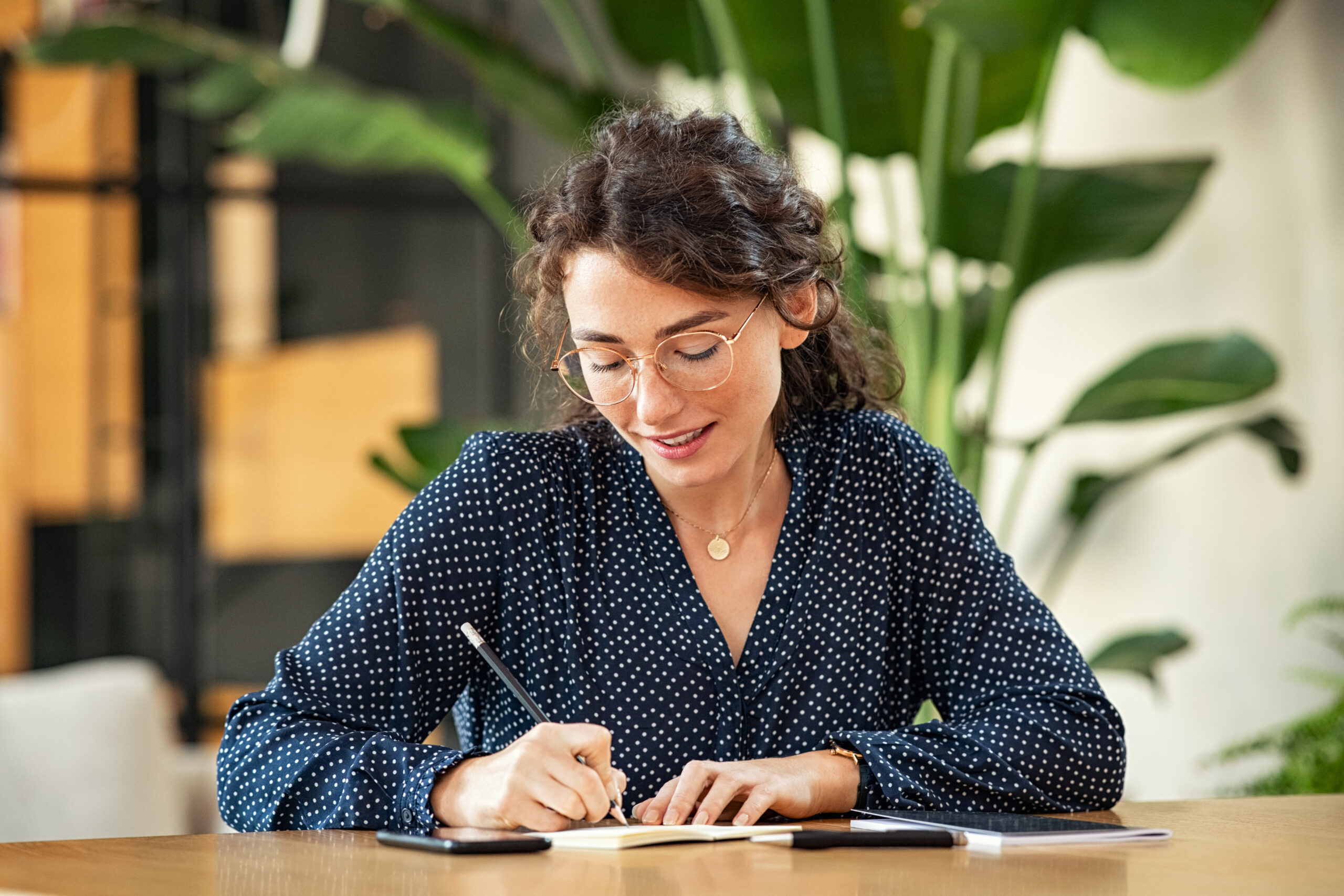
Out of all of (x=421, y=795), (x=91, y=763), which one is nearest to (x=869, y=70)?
(x=421, y=795)

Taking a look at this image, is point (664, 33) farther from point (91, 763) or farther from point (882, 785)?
point (882, 785)

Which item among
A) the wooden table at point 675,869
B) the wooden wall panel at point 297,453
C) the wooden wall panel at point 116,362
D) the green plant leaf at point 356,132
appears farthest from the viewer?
the wooden wall panel at point 297,453

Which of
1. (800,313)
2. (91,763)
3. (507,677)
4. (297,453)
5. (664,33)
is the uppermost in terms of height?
(664,33)

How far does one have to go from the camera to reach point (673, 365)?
5.03ft

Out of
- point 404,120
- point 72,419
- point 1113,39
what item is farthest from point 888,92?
point 72,419

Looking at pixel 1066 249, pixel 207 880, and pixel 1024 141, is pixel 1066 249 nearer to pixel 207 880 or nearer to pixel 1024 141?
pixel 1024 141

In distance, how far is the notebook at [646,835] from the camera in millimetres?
1135

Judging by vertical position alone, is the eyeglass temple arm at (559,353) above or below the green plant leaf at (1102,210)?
below

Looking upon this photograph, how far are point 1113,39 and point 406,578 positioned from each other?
1618 millimetres

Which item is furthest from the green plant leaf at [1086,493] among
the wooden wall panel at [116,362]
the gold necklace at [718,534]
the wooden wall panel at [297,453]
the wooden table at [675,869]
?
the wooden wall panel at [116,362]

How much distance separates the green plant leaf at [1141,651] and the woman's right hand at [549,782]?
1.60 meters

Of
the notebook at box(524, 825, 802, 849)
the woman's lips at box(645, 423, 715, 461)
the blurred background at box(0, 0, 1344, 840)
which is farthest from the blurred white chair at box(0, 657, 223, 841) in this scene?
the notebook at box(524, 825, 802, 849)

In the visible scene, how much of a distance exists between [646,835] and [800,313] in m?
0.72

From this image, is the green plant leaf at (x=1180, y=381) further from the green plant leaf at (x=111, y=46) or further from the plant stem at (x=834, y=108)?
the green plant leaf at (x=111, y=46)
